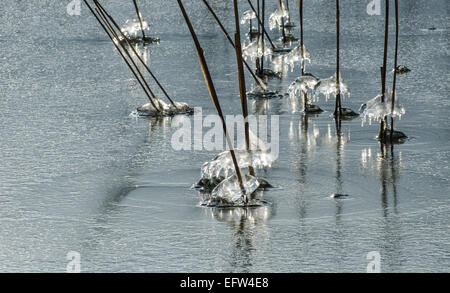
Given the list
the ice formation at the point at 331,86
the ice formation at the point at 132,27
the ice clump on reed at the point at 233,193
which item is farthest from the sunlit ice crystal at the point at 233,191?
the ice formation at the point at 132,27

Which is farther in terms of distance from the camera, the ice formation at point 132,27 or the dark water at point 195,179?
the ice formation at point 132,27

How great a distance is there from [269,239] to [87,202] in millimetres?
783

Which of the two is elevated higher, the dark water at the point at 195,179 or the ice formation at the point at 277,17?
the ice formation at the point at 277,17

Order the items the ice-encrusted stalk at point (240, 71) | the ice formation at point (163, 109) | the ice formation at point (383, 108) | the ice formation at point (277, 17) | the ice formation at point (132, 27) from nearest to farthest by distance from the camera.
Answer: the ice-encrusted stalk at point (240, 71), the ice formation at point (383, 108), the ice formation at point (163, 109), the ice formation at point (277, 17), the ice formation at point (132, 27)

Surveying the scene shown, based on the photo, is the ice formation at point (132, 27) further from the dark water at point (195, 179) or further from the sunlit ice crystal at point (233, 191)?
the sunlit ice crystal at point (233, 191)

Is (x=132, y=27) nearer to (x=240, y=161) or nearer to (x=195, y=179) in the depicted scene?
(x=195, y=179)

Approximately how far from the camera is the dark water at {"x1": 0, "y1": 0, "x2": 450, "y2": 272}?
9.81 feet

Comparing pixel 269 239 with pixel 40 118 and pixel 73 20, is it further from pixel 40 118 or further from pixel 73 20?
pixel 73 20

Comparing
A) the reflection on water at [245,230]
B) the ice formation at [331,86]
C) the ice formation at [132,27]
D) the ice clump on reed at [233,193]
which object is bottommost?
the reflection on water at [245,230]

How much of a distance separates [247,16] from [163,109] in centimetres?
291

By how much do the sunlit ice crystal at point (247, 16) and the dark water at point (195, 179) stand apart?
0.94 metres

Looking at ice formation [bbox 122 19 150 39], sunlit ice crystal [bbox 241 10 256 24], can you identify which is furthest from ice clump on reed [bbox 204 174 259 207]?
ice formation [bbox 122 19 150 39]

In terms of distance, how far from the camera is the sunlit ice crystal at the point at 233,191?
11.4 feet

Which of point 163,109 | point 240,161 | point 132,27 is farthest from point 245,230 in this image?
point 132,27
